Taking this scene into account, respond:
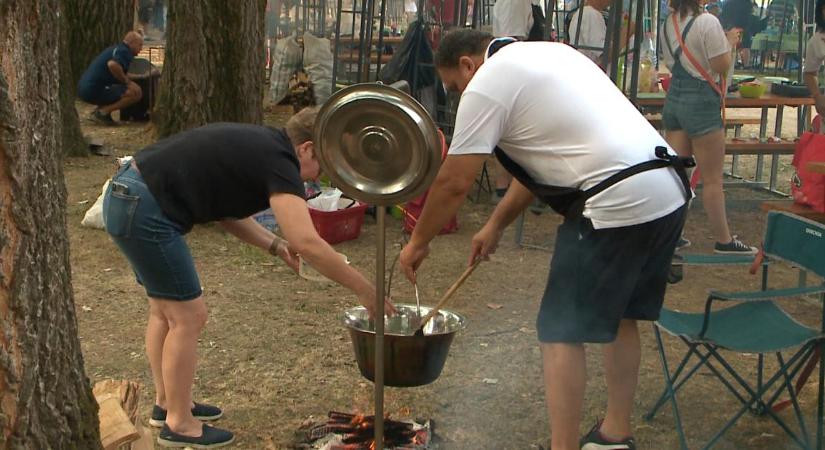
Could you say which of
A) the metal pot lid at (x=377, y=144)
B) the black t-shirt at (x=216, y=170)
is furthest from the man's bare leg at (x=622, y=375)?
the black t-shirt at (x=216, y=170)

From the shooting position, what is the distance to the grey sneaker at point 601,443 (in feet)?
13.4

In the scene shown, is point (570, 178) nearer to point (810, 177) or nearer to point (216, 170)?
point (216, 170)

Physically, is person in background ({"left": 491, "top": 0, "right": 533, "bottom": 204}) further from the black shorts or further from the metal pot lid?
the metal pot lid

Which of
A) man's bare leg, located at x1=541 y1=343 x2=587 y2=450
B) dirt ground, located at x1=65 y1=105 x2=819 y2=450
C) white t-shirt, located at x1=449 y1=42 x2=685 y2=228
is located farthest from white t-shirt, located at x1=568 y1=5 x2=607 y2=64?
man's bare leg, located at x1=541 y1=343 x2=587 y2=450

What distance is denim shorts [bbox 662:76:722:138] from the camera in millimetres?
7004

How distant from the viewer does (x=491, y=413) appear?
15.4 ft

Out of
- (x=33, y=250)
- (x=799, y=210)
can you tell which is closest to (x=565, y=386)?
Answer: (x=33, y=250)

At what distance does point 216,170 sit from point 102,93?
9767mm

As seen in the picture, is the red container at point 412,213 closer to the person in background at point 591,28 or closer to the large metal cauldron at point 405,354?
the person in background at point 591,28

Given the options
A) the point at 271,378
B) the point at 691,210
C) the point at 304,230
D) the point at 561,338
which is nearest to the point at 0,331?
the point at 304,230

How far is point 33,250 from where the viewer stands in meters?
2.70

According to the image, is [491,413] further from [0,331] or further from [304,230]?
[0,331]

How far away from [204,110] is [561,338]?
217 inches

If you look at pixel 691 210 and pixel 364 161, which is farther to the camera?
pixel 691 210
